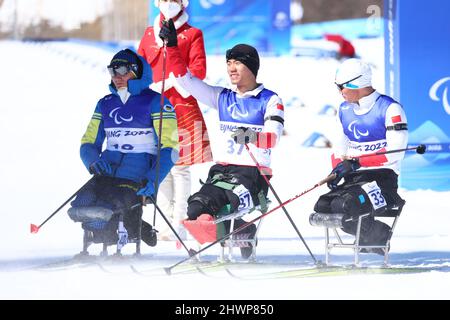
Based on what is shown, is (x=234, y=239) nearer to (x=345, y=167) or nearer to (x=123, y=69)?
(x=345, y=167)

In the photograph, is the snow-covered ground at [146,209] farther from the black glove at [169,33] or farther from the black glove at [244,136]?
the black glove at [169,33]

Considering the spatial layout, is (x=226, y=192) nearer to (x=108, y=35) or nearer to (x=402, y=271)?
(x=402, y=271)

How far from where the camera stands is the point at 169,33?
8.09m

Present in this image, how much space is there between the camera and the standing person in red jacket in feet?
28.5

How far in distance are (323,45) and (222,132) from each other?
41.7 ft

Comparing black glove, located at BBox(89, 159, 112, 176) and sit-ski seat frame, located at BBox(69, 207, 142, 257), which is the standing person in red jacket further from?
black glove, located at BBox(89, 159, 112, 176)

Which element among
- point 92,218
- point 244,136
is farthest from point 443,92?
point 92,218

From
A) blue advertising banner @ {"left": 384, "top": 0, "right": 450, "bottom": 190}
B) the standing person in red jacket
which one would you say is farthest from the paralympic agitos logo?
the standing person in red jacket

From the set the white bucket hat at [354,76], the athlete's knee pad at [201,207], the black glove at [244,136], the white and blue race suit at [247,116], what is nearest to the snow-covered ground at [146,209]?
the athlete's knee pad at [201,207]

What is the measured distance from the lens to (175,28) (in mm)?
8508

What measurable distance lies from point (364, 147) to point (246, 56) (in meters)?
0.96

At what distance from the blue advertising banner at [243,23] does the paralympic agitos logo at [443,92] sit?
5.87 m
